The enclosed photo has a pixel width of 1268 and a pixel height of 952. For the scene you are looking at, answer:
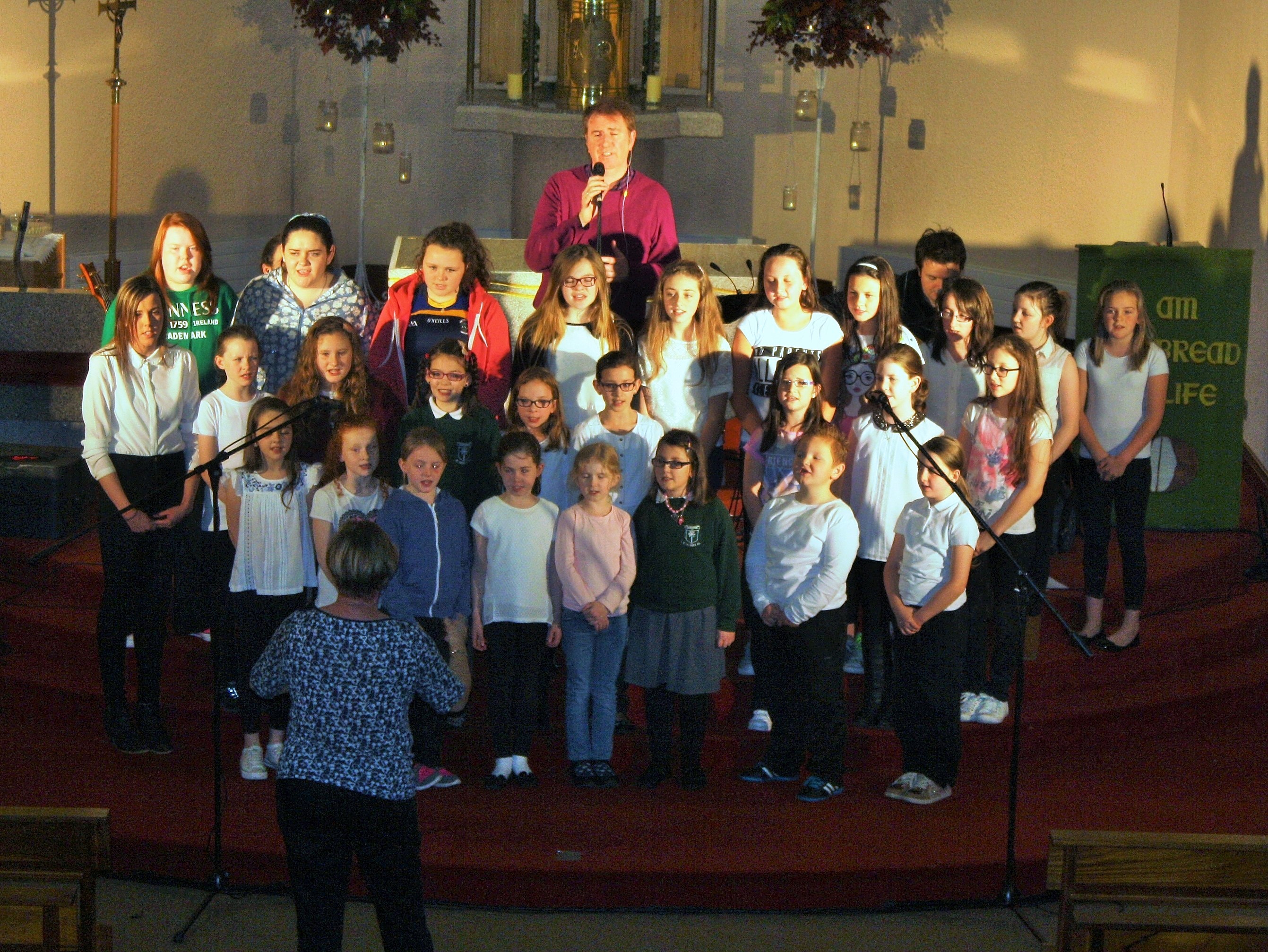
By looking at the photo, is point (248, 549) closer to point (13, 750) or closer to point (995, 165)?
point (13, 750)

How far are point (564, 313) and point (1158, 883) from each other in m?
2.82

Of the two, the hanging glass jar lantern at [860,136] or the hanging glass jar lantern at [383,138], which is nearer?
the hanging glass jar lantern at [383,138]

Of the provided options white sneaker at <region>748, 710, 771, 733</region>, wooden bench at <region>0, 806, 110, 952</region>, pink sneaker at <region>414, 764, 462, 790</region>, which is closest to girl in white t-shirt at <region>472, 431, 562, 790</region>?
pink sneaker at <region>414, 764, 462, 790</region>

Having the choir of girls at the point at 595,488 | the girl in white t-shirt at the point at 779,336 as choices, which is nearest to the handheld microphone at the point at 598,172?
the choir of girls at the point at 595,488

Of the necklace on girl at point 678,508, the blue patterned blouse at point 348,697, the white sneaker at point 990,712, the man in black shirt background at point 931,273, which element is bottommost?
the white sneaker at point 990,712

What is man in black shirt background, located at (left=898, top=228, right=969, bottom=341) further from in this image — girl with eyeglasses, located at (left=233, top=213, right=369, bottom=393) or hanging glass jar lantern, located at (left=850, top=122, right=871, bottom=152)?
hanging glass jar lantern, located at (left=850, top=122, right=871, bottom=152)

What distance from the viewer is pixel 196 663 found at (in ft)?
18.1

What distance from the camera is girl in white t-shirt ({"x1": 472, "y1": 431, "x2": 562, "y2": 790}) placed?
15.8 feet

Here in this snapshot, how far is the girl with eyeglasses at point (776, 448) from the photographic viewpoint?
5.01m

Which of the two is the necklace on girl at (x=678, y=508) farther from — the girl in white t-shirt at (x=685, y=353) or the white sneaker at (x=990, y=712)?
the white sneaker at (x=990, y=712)

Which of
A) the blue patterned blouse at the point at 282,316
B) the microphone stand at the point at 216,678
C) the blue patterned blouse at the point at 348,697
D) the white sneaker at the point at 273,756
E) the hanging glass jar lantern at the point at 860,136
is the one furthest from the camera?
the hanging glass jar lantern at the point at 860,136

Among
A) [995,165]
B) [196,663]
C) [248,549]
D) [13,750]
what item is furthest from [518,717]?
[995,165]

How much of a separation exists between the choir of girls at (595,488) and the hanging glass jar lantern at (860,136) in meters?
4.37

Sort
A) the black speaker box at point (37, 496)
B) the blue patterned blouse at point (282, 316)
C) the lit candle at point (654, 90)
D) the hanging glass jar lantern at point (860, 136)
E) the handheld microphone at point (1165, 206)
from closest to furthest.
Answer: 1. the blue patterned blouse at point (282, 316)
2. the black speaker box at point (37, 496)
3. the handheld microphone at point (1165, 206)
4. the lit candle at point (654, 90)
5. the hanging glass jar lantern at point (860, 136)
